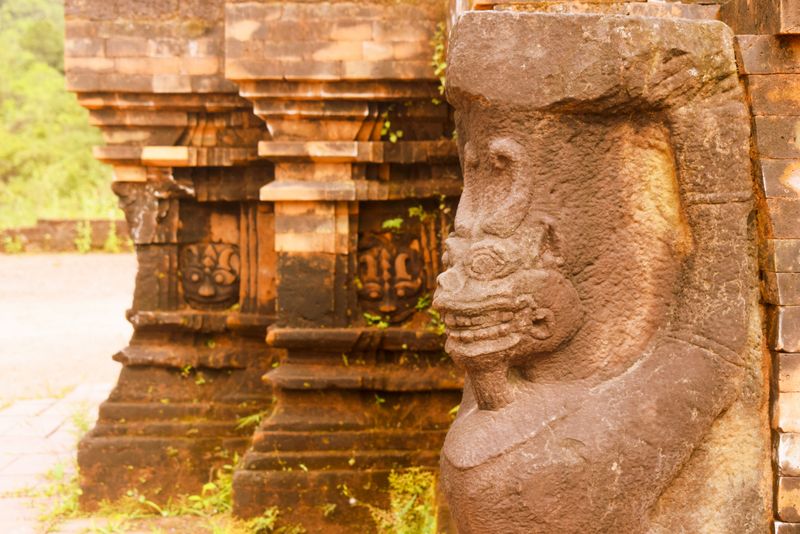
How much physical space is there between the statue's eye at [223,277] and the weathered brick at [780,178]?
11.3ft

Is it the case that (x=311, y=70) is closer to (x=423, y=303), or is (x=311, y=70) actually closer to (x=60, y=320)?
(x=423, y=303)

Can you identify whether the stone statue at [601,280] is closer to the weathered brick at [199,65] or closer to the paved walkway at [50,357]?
the weathered brick at [199,65]

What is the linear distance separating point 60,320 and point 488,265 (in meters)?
9.83

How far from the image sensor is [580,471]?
225 cm

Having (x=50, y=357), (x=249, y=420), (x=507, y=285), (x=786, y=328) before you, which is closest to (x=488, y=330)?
(x=507, y=285)

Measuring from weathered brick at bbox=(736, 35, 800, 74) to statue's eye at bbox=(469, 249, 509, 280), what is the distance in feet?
2.62

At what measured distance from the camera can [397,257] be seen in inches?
189

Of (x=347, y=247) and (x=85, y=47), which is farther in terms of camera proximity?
(x=85, y=47)

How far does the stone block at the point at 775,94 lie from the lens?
7.94ft

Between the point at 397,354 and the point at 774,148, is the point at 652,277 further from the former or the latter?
the point at 397,354

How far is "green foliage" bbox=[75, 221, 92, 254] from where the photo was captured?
1593 centimetres

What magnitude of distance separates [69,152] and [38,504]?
1944 centimetres

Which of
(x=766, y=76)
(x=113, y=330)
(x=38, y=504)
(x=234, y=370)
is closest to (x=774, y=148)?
(x=766, y=76)

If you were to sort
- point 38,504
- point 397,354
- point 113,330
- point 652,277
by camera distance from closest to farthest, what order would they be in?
point 652,277, point 397,354, point 38,504, point 113,330
